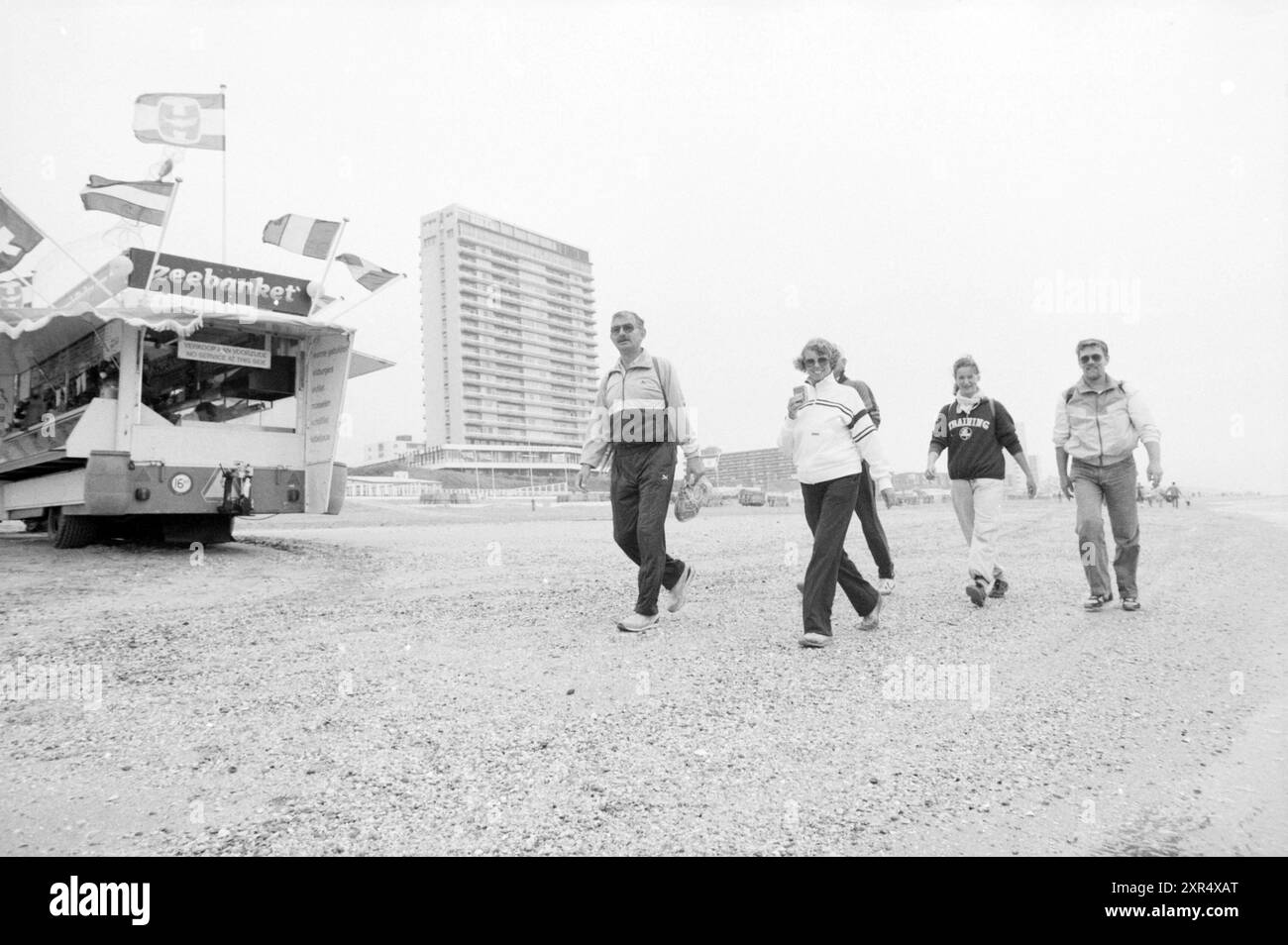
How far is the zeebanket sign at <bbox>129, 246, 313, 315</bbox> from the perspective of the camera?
8438 millimetres

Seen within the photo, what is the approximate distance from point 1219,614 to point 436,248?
121 m

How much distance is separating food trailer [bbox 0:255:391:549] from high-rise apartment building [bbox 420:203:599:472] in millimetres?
90665

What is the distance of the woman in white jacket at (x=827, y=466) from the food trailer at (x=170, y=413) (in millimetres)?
6972

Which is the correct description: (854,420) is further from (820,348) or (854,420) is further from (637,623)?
(637,623)

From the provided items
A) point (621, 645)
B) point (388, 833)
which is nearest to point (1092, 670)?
point (621, 645)

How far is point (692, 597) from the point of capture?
230 inches

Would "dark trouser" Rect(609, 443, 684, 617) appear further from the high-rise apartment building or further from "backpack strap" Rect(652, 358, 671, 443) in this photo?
the high-rise apartment building

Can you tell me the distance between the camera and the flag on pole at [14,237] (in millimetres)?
7996

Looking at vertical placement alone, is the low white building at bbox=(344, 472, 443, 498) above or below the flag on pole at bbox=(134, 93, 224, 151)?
below

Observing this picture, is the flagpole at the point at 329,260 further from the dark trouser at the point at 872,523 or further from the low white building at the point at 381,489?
the low white building at the point at 381,489

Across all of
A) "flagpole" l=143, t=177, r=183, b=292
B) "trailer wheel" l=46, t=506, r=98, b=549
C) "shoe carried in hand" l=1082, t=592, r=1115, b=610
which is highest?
"flagpole" l=143, t=177, r=183, b=292

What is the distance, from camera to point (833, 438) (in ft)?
13.9

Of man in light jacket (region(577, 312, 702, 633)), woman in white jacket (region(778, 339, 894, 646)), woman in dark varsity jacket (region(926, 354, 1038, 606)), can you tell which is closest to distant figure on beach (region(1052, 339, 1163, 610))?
woman in dark varsity jacket (region(926, 354, 1038, 606))

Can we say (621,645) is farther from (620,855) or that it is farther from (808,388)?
(620,855)
